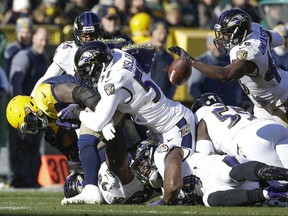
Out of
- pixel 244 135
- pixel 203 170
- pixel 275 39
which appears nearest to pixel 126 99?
pixel 203 170

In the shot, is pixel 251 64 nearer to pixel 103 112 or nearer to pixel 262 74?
pixel 262 74

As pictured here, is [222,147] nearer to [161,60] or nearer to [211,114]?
[211,114]

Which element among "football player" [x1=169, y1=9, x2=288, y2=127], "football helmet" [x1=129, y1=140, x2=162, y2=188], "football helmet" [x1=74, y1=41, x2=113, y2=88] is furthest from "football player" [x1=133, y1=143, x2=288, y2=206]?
"football player" [x1=169, y1=9, x2=288, y2=127]

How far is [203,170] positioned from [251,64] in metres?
1.62

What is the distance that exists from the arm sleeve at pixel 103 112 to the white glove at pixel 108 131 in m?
0.04

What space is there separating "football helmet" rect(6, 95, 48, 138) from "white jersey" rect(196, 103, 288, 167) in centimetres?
160

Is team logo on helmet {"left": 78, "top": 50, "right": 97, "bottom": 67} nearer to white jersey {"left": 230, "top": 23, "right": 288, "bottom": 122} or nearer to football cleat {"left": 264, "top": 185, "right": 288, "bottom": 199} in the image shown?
white jersey {"left": 230, "top": 23, "right": 288, "bottom": 122}

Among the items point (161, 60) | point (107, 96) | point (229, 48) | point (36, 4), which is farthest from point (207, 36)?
point (107, 96)

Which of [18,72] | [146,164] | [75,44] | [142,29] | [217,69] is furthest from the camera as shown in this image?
[142,29]

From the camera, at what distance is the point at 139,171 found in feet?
29.8

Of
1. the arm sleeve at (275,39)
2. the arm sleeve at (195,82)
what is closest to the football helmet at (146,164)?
the arm sleeve at (275,39)

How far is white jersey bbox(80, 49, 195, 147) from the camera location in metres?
9.15

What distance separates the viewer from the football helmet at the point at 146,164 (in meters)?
9.05

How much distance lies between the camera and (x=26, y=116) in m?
10.2
